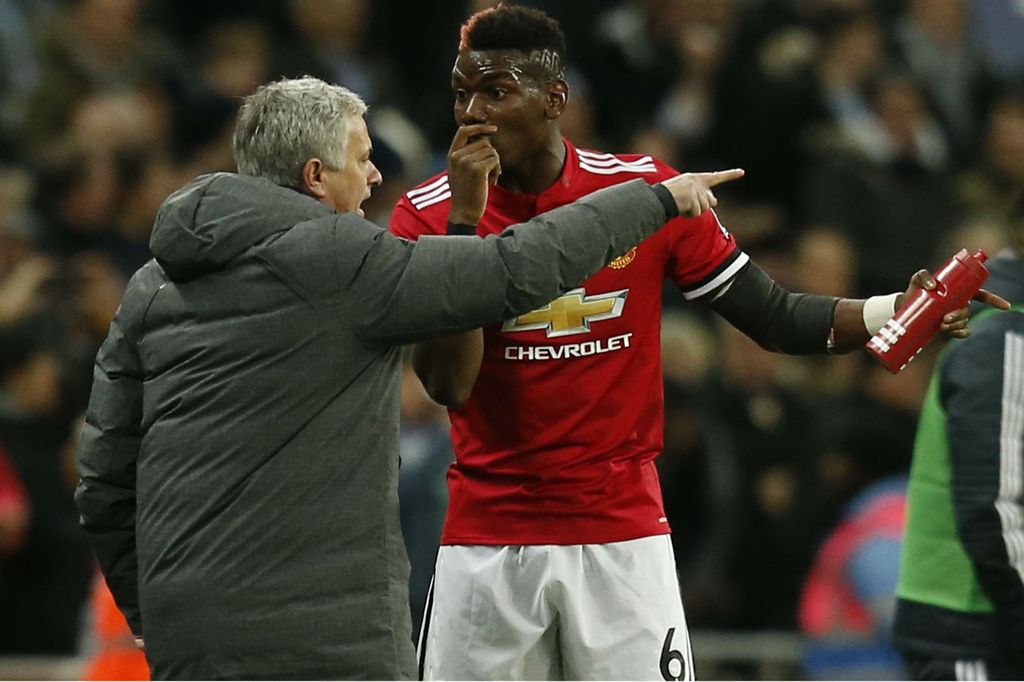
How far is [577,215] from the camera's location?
2992mm

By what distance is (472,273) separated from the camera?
2.88 m

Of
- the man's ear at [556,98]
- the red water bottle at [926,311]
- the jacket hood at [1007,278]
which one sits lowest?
the red water bottle at [926,311]

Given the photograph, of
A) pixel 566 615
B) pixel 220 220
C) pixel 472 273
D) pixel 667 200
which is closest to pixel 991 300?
pixel 667 200

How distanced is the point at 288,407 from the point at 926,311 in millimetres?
1275

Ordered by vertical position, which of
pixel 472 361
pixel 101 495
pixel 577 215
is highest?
pixel 577 215

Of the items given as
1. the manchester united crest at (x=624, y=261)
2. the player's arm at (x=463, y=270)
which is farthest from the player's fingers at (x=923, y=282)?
the player's arm at (x=463, y=270)

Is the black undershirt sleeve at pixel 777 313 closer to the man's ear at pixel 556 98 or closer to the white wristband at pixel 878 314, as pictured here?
the white wristband at pixel 878 314

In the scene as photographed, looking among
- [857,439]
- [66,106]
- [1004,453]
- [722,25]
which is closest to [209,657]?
[1004,453]

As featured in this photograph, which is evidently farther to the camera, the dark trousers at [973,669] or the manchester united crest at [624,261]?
the dark trousers at [973,669]

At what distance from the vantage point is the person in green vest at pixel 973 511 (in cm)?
358

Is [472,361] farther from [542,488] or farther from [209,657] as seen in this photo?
[209,657]

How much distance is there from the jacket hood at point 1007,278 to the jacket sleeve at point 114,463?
5.93ft

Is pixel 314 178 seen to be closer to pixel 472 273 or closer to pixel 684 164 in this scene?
pixel 472 273

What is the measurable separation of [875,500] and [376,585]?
3.63 meters
